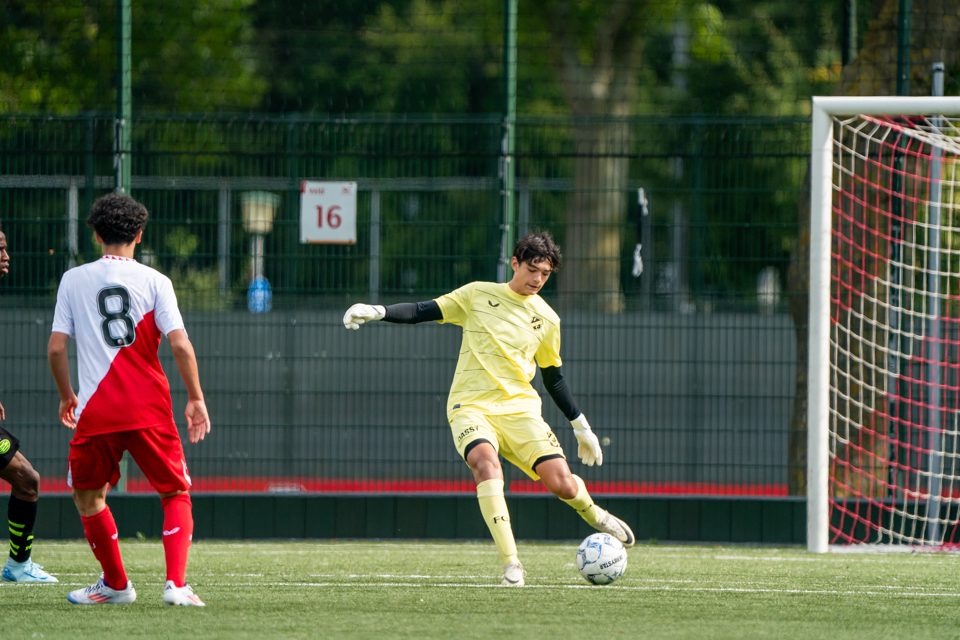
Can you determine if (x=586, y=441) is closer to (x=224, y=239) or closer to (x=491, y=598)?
(x=491, y=598)

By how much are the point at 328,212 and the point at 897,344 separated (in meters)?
4.38

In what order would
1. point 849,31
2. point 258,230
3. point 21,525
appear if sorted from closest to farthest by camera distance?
point 21,525 → point 258,230 → point 849,31

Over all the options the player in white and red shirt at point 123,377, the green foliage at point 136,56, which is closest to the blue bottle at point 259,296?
the player in white and red shirt at point 123,377

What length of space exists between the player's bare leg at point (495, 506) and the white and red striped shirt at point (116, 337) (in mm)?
1772

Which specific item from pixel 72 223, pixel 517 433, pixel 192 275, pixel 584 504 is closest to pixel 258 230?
pixel 192 275

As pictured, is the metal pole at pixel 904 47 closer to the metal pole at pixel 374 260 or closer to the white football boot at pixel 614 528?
the metal pole at pixel 374 260

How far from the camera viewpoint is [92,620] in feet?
16.5

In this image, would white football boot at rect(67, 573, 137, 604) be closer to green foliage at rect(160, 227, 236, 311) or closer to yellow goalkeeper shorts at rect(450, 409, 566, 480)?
yellow goalkeeper shorts at rect(450, 409, 566, 480)

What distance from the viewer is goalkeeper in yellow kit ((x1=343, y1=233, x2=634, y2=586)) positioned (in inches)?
258

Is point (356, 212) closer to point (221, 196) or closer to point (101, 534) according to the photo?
point (221, 196)

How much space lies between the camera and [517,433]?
6.61 meters

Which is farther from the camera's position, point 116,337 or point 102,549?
point 102,549

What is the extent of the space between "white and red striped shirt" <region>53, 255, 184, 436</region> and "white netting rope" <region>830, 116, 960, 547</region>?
525 centimetres

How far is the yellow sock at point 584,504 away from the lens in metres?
6.73
